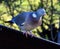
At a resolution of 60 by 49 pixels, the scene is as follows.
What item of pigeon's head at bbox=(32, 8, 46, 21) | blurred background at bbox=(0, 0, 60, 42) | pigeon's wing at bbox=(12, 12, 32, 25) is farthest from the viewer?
blurred background at bbox=(0, 0, 60, 42)

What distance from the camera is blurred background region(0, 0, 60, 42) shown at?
2682 millimetres

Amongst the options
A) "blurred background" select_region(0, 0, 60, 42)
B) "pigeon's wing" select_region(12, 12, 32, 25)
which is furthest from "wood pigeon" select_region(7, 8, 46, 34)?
"blurred background" select_region(0, 0, 60, 42)

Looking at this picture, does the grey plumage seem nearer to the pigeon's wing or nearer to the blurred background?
the pigeon's wing

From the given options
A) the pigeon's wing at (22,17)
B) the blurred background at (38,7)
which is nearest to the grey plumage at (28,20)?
the pigeon's wing at (22,17)

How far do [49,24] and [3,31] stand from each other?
2.97ft

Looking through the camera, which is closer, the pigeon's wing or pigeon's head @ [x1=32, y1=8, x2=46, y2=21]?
pigeon's head @ [x1=32, y1=8, x2=46, y2=21]

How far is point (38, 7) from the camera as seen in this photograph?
2.70 meters

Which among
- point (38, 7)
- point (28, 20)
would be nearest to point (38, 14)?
point (28, 20)

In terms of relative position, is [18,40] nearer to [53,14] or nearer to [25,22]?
[25,22]

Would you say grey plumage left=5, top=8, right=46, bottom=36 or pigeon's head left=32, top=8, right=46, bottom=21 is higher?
pigeon's head left=32, top=8, right=46, bottom=21

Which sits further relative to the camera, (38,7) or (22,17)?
(38,7)

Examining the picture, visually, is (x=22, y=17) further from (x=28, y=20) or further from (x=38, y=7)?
(x=38, y=7)

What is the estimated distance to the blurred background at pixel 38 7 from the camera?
2682 mm

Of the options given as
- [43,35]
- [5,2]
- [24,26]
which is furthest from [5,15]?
[24,26]
